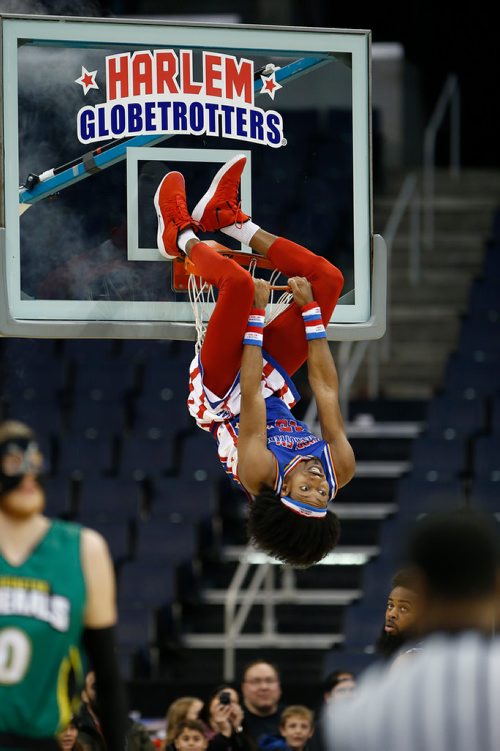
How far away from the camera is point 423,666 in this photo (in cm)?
288

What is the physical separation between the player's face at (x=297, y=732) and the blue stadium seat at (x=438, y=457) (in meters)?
3.63

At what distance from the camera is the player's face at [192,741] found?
24.6ft

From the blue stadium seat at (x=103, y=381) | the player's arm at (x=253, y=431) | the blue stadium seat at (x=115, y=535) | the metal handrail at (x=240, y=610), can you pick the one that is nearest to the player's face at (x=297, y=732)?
the player's arm at (x=253, y=431)

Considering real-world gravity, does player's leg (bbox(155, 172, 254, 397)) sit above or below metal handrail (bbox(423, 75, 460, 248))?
below

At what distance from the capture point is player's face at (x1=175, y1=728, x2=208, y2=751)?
749cm

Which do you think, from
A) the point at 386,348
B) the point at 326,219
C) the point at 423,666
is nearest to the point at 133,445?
the point at 386,348

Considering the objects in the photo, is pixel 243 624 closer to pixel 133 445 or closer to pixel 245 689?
pixel 133 445

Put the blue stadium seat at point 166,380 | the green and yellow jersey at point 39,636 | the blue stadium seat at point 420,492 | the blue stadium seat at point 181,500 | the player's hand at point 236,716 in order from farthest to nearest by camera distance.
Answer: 1. the blue stadium seat at point 166,380
2. the blue stadium seat at point 181,500
3. the blue stadium seat at point 420,492
4. the player's hand at point 236,716
5. the green and yellow jersey at point 39,636

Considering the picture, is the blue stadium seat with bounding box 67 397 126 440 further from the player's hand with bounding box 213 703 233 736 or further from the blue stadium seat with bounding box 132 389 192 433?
the player's hand with bounding box 213 703 233 736

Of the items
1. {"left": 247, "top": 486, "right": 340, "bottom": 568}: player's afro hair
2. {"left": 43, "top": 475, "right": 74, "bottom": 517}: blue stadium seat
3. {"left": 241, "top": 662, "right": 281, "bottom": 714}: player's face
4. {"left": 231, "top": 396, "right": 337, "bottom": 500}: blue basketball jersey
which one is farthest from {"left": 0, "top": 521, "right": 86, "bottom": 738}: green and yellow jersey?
{"left": 43, "top": 475, "right": 74, "bottom": 517}: blue stadium seat

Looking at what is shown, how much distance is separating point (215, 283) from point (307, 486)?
974 mm

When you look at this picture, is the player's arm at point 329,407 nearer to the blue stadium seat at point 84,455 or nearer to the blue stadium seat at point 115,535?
the blue stadium seat at point 115,535

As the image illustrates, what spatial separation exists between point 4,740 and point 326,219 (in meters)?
4.11

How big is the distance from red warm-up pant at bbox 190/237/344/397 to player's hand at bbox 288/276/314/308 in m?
0.06
